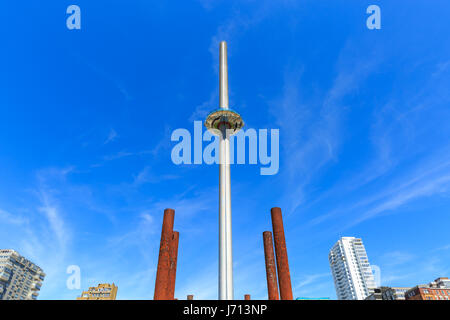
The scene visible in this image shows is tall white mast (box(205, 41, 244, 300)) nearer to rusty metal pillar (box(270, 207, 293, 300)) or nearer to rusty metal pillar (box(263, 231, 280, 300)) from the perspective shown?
rusty metal pillar (box(270, 207, 293, 300))

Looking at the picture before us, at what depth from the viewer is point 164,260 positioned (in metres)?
17.1

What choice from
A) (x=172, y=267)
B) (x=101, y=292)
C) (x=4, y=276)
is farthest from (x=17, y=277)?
(x=172, y=267)

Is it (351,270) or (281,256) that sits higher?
(351,270)

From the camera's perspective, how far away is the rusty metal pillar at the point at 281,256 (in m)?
18.5

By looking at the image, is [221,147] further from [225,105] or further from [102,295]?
[102,295]

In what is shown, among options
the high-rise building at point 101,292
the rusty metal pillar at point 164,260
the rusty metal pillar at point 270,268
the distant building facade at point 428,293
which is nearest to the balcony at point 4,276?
the high-rise building at point 101,292

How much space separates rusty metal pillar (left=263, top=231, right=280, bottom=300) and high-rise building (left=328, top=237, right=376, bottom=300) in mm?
137444

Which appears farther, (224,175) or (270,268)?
(270,268)

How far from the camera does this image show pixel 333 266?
160 meters

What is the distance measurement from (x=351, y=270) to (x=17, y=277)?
14994 centimetres

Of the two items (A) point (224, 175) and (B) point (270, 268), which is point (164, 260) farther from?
(B) point (270, 268)
